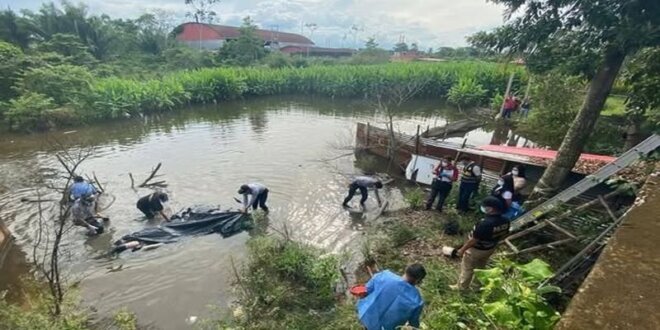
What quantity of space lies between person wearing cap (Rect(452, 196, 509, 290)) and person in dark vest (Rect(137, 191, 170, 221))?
7.05 m

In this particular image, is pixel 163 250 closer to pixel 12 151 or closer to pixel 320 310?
pixel 320 310

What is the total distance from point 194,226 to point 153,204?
1.44 meters

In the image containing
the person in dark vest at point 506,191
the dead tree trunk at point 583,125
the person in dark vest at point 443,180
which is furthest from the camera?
the person in dark vest at point 443,180

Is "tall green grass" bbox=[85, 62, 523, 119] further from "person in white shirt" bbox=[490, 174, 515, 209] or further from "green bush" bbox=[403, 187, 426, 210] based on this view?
"person in white shirt" bbox=[490, 174, 515, 209]

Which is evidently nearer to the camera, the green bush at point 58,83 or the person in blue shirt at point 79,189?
the person in blue shirt at point 79,189

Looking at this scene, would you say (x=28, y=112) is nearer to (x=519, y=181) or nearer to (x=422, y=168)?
(x=422, y=168)

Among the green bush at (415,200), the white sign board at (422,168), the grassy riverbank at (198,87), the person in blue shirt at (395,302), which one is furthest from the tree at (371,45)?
the person in blue shirt at (395,302)

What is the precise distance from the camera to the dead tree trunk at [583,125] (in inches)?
249

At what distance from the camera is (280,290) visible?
5.80 meters

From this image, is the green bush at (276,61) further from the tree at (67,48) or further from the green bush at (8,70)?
A: the green bush at (8,70)

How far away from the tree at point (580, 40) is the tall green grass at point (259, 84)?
50.6 feet

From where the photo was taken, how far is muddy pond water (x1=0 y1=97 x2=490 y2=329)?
6.91 meters

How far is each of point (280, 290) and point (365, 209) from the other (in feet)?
15.1

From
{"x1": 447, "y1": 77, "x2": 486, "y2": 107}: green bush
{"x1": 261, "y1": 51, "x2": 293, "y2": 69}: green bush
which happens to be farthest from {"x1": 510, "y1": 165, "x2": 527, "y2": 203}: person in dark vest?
{"x1": 261, "y1": 51, "x2": 293, "y2": 69}: green bush
